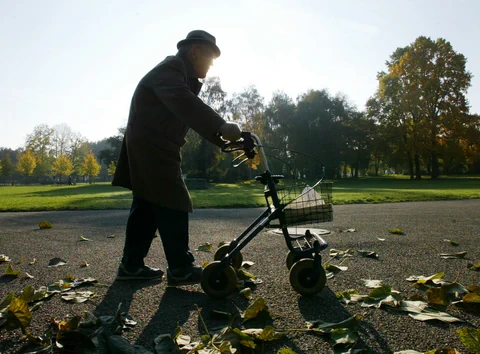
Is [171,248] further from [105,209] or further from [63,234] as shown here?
[105,209]

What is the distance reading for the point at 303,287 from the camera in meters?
3.07

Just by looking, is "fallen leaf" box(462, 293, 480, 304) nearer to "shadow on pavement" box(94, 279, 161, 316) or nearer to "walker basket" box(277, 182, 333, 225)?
"walker basket" box(277, 182, 333, 225)

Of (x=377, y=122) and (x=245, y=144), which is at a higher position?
(x=377, y=122)

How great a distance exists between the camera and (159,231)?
3357 millimetres

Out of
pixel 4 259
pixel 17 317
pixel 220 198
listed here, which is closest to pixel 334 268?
pixel 17 317

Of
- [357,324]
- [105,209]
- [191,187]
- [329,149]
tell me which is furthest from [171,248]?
[329,149]

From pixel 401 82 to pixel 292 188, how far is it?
47.1 m

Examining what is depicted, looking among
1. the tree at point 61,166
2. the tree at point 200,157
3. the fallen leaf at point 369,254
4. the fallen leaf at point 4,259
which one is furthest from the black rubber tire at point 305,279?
the tree at point 61,166

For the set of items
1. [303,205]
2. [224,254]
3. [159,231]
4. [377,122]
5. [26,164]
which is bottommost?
[224,254]

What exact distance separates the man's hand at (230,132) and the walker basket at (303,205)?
0.57 metres

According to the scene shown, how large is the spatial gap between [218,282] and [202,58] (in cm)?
192

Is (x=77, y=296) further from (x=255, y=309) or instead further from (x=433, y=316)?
(x=433, y=316)

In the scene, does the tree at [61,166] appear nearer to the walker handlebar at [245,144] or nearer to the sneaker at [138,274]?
the sneaker at [138,274]

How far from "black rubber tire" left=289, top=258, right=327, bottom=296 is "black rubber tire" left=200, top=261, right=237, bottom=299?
47cm
